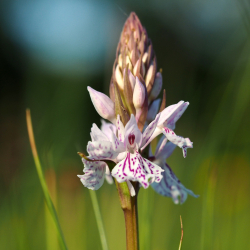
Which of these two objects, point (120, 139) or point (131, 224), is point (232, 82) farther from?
point (131, 224)

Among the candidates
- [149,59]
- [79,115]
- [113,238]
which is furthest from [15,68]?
[149,59]

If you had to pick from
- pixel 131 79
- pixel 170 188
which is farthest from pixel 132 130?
pixel 170 188

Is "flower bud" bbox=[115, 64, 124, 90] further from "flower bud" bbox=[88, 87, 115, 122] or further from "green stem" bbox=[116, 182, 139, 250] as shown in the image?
"green stem" bbox=[116, 182, 139, 250]

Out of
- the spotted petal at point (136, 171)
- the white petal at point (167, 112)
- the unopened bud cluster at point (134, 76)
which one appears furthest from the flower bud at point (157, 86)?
the spotted petal at point (136, 171)

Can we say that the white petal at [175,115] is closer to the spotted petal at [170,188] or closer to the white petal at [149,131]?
the white petal at [149,131]

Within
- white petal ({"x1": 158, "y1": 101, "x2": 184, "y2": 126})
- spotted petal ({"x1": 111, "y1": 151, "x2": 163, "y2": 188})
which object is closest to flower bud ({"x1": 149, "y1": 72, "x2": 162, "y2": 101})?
white petal ({"x1": 158, "y1": 101, "x2": 184, "y2": 126})

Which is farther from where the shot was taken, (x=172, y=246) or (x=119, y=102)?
(x=172, y=246)
